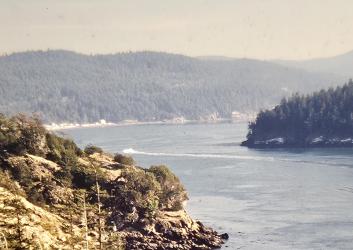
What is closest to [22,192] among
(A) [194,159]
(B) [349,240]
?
(B) [349,240]

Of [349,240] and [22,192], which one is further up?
[22,192]

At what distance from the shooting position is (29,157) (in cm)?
9250

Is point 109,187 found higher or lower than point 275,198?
higher

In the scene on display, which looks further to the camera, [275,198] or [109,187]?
[275,198]

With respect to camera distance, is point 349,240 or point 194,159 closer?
point 349,240

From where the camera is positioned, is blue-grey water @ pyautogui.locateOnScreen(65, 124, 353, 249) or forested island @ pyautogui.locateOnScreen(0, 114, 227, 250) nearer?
forested island @ pyautogui.locateOnScreen(0, 114, 227, 250)

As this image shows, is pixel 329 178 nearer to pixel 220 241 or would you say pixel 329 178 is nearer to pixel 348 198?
pixel 348 198

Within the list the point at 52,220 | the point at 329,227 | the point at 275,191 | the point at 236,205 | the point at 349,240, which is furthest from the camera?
the point at 275,191

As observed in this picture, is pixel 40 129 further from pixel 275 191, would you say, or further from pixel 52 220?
pixel 275 191

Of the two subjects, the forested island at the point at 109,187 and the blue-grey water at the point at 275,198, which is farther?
the blue-grey water at the point at 275,198

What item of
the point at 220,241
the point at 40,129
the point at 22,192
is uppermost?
the point at 40,129

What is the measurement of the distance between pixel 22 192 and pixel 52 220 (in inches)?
345

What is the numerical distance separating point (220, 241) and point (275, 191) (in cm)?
4257

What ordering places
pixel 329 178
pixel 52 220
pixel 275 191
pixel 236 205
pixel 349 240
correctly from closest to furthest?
1. pixel 52 220
2. pixel 349 240
3. pixel 236 205
4. pixel 275 191
5. pixel 329 178
